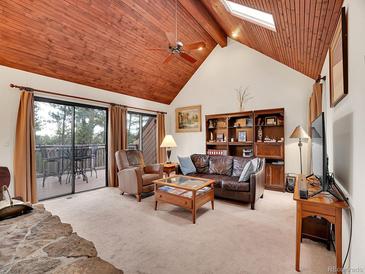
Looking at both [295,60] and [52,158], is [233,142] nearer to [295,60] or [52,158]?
[295,60]

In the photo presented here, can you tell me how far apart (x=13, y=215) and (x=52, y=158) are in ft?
10.6

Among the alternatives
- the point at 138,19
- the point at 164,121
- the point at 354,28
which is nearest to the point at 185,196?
the point at 354,28

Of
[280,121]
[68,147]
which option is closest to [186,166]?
[280,121]

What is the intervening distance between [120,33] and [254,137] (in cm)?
409

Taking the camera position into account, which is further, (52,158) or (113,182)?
(113,182)

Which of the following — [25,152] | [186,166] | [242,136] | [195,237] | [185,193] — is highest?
[242,136]

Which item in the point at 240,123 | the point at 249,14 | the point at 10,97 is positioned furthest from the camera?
the point at 240,123

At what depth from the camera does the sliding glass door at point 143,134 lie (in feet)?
19.9

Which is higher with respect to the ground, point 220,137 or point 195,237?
point 220,137

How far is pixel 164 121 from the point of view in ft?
22.6

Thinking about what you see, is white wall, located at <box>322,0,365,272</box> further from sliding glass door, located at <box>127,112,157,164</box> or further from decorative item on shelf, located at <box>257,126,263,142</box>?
sliding glass door, located at <box>127,112,157,164</box>

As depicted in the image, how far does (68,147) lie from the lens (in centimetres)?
445

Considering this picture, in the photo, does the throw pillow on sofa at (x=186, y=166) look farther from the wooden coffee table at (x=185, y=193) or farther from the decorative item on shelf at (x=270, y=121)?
the decorative item on shelf at (x=270, y=121)

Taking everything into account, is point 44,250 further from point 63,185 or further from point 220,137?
point 220,137
